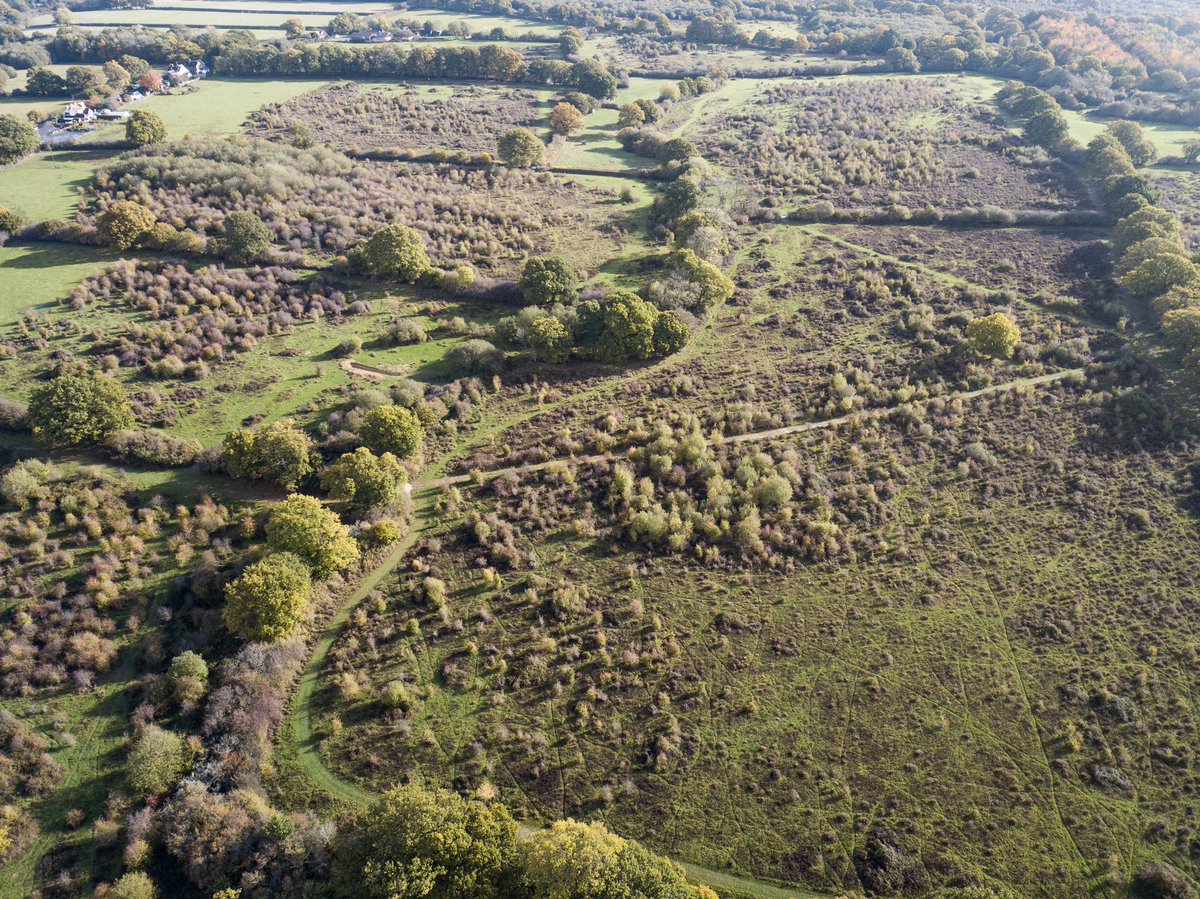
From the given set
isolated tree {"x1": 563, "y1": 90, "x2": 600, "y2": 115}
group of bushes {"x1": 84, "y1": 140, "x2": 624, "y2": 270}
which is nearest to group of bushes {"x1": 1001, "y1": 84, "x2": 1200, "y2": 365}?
group of bushes {"x1": 84, "y1": 140, "x2": 624, "y2": 270}

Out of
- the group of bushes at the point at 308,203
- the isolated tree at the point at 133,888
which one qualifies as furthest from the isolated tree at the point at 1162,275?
the isolated tree at the point at 133,888

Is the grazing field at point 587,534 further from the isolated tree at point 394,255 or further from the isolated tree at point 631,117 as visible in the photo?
the isolated tree at point 631,117

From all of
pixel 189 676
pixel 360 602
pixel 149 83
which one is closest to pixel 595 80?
pixel 149 83

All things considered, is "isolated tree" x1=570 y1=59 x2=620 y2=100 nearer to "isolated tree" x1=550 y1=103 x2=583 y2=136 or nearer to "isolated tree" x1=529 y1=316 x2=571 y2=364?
"isolated tree" x1=550 y1=103 x2=583 y2=136

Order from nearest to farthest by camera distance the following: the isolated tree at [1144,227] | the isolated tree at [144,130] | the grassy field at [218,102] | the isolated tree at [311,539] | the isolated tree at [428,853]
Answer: the isolated tree at [428,853] → the isolated tree at [311,539] → the isolated tree at [1144,227] → the isolated tree at [144,130] → the grassy field at [218,102]

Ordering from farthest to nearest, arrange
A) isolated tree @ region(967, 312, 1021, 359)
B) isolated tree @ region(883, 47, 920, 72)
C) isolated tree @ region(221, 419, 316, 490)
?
isolated tree @ region(883, 47, 920, 72) → isolated tree @ region(967, 312, 1021, 359) → isolated tree @ region(221, 419, 316, 490)

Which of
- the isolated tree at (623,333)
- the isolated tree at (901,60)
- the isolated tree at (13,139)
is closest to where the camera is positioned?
the isolated tree at (623,333)
